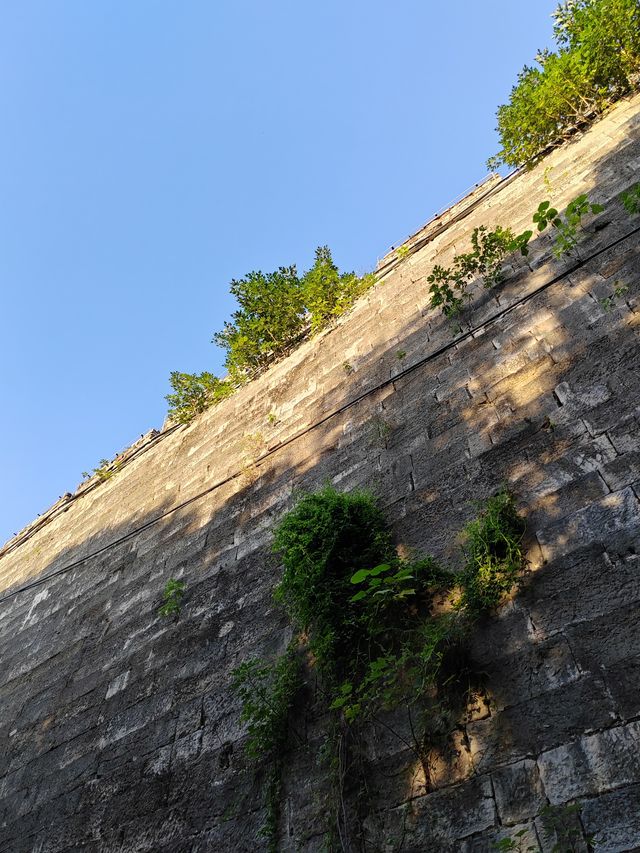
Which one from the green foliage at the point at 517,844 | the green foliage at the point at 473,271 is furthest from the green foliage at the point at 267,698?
Answer: the green foliage at the point at 473,271

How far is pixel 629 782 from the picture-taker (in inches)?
83.2

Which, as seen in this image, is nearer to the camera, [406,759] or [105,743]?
[406,759]

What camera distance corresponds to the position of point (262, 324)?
7.63m

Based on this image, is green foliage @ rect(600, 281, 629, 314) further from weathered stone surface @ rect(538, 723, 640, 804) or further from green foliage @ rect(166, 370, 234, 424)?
green foliage @ rect(166, 370, 234, 424)

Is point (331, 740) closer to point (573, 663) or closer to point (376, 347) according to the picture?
point (573, 663)

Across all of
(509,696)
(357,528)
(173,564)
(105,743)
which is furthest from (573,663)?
(173,564)

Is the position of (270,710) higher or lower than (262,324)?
lower

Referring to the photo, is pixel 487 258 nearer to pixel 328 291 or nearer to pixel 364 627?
pixel 328 291

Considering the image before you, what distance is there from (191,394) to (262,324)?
1359 millimetres

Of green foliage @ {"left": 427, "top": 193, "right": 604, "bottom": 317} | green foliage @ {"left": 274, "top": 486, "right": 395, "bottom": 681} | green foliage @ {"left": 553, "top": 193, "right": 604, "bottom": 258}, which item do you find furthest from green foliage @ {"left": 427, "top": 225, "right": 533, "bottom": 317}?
green foliage @ {"left": 274, "top": 486, "right": 395, "bottom": 681}

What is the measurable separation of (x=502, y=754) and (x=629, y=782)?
19.6 inches

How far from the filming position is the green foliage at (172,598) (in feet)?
16.0

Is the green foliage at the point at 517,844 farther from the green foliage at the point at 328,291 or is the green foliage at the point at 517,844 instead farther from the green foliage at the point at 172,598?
the green foliage at the point at 328,291

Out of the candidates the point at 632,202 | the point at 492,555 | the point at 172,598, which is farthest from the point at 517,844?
the point at 632,202
